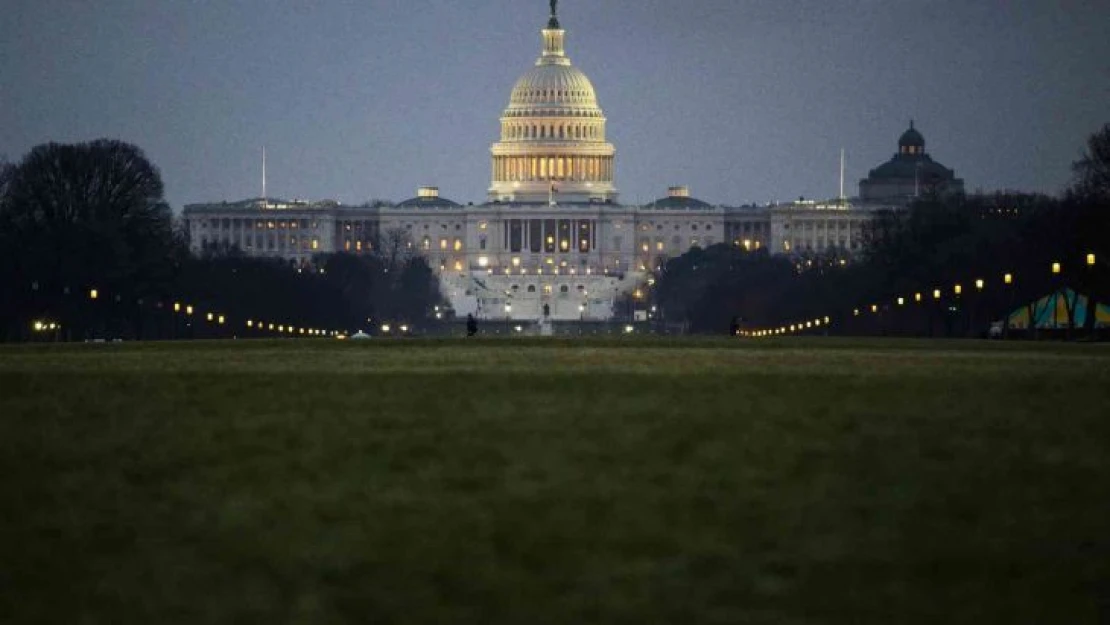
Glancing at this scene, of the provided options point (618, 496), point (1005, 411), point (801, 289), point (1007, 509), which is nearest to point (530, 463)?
point (618, 496)

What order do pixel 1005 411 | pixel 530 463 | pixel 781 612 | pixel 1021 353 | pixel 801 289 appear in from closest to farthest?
pixel 781 612
pixel 530 463
pixel 1005 411
pixel 1021 353
pixel 801 289

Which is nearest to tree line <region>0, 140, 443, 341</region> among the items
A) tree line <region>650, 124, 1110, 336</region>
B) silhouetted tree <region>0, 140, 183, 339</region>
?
silhouetted tree <region>0, 140, 183, 339</region>

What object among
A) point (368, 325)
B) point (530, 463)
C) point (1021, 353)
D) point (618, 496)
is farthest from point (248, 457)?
point (368, 325)

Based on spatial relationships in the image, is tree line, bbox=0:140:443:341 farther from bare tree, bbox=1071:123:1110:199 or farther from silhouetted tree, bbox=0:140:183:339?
bare tree, bbox=1071:123:1110:199

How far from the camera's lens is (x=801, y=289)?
5758 inches

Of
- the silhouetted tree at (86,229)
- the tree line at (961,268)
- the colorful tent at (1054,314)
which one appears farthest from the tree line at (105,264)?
the colorful tent at (1054,314)

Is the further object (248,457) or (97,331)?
(97,331)

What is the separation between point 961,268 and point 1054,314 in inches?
700

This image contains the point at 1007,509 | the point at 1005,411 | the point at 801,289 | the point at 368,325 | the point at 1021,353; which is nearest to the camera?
the point at 1007,509

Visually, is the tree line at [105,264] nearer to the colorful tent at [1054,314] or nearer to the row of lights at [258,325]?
the row of lights at [258,325]

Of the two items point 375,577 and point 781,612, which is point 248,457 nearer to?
point 375,577

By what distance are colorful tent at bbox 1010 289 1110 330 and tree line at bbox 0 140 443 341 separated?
29.8 meters

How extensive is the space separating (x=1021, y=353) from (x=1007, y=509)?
32.8 metres

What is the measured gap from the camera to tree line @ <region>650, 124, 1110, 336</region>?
84.8 meters
